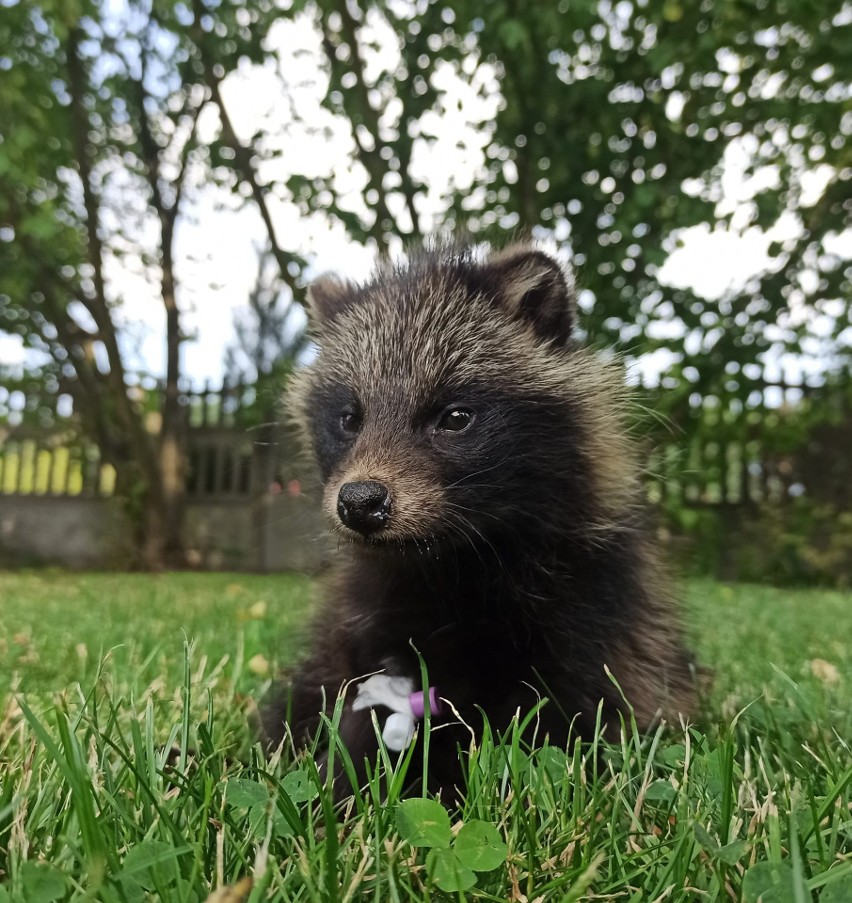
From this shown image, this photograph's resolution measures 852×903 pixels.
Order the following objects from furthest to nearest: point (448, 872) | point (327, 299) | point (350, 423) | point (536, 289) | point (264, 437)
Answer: point (264, 437) → point (327, 299) → point (536, 289) → point (350, 423) → point (448, 872)

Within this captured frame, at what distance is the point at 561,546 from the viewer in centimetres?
228

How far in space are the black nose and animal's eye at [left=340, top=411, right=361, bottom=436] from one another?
1.49 ft

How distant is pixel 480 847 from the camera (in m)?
1.34

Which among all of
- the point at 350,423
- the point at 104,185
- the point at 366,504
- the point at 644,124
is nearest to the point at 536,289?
the point at 350,423

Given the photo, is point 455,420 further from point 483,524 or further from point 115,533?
point 115,533

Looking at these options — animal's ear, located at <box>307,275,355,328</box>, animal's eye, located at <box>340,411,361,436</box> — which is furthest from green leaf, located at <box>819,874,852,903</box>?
animal's ear, located at <box>307,275,355,328</box>

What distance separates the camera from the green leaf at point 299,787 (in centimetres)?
157

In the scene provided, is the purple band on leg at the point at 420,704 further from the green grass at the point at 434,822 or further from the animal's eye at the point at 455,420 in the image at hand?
the animal's eye at the point at 455,420

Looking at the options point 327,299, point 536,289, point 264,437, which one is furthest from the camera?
point 264,437

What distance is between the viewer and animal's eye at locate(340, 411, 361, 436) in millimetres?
2471

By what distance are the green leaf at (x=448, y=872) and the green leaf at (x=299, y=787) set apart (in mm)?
341

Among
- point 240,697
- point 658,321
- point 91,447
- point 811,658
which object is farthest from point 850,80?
point 91,447

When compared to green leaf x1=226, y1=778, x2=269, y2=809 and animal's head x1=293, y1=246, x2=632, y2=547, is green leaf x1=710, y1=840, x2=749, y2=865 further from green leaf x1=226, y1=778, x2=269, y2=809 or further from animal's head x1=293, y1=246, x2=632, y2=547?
animal's head x1=293, y1=246, x2=632, y2=547

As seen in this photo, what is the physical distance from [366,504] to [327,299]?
1264 mm
